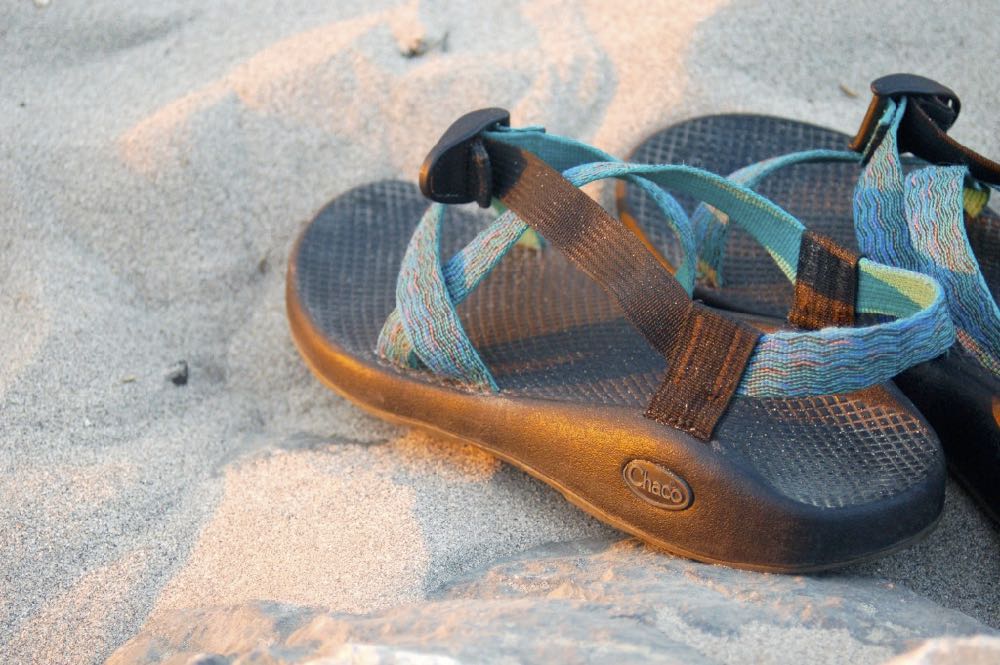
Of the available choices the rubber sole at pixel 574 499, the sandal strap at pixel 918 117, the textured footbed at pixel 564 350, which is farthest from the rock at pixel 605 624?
the sandal strap at pixel 918 117

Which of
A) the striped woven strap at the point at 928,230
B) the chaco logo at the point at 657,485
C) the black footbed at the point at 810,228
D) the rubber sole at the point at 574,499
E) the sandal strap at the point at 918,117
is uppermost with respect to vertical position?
the sandal strap at the point at 918,117

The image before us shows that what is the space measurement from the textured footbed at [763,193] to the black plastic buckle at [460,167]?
14.4 inches

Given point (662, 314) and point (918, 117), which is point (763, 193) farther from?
point (662, 314)

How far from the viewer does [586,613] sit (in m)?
0.83

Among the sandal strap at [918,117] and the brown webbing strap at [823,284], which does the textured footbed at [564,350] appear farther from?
the sandal strap at [918,117]

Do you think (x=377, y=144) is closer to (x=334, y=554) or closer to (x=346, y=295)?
(x=346, y=295)

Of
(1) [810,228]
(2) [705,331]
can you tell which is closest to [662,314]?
(2) [705,331]

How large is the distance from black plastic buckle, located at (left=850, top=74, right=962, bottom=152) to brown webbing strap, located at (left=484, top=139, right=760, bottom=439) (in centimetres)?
51

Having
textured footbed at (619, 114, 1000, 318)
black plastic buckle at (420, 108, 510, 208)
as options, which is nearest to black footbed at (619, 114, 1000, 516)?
textured footbed at (619, 114, 1000, 318)

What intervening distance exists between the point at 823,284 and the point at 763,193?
0.39 metres

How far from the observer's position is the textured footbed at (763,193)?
1.33m

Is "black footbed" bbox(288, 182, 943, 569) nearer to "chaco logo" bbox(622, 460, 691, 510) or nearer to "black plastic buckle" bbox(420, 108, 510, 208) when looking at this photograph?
"chaco logo" bbox(622, 460, 691, 510)

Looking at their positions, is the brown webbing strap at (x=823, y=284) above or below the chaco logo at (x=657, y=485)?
above

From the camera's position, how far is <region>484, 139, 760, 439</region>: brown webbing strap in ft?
3.25
